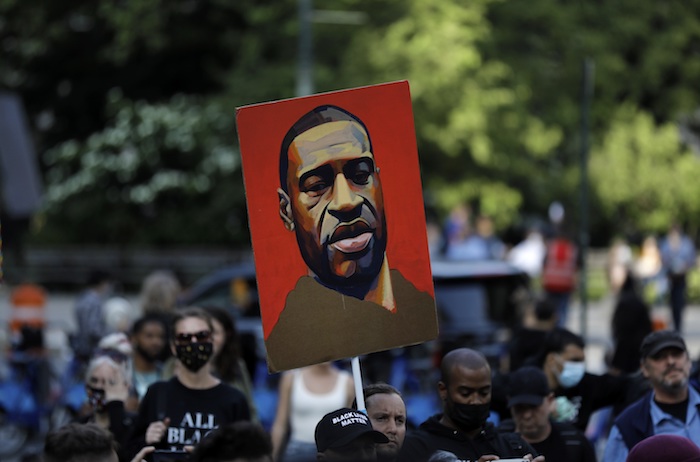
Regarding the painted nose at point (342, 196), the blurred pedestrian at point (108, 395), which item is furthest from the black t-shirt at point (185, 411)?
the painted nose at point (342, 196)

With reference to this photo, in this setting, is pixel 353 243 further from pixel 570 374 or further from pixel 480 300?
pixel 480 300

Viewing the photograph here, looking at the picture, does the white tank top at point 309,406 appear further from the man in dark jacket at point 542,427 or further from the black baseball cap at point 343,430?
the black baseball cap at point 343,430

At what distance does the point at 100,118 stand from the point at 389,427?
36.8m

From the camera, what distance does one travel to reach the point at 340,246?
6.21 meters

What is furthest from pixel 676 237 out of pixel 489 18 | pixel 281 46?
pixel 281 46

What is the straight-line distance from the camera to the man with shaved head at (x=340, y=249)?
19.9ft

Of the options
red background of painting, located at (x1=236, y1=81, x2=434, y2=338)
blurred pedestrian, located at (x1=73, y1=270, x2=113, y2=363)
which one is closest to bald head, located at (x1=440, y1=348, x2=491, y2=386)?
red background of painting, located at (x1=236, y1=81, x2=434, y2=338)

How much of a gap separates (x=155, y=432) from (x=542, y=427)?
1734 mm

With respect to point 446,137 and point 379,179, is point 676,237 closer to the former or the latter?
point 446,137

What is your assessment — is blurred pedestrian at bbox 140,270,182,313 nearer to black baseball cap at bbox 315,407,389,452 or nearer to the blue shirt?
the blue shirt

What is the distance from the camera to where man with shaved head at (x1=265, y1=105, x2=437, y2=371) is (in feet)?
19.9

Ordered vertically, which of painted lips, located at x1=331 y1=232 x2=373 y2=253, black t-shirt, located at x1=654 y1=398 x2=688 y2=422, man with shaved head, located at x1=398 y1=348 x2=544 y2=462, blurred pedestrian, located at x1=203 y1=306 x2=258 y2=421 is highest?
painted lips, located at x1=331 y1=232 x2=373 y2=253

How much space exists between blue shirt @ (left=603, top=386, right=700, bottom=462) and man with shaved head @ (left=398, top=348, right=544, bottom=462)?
922 millimetres

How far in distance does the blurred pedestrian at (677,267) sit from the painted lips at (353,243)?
17120 millimetres
